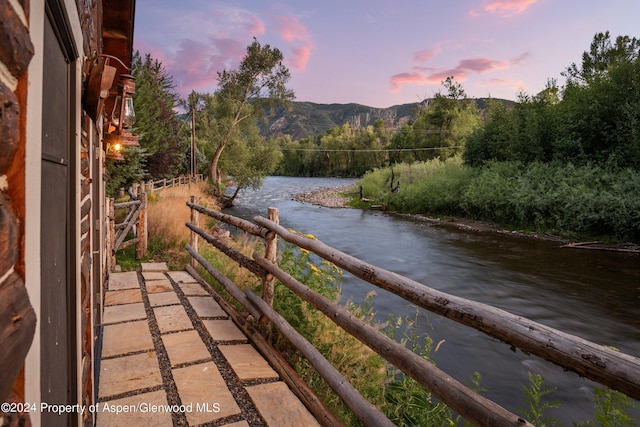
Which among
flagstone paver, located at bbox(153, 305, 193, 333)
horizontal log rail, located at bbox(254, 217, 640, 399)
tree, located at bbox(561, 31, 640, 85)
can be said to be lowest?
flagstone paver, located at bbox(153, 305, 193, 333)

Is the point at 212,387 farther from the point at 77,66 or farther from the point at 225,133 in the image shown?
the point at 225,133

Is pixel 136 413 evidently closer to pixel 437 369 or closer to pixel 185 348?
pixel 185 348

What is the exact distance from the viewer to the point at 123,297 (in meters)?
4.62

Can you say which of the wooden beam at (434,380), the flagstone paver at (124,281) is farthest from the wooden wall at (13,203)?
the flagstone paver at (124,281)

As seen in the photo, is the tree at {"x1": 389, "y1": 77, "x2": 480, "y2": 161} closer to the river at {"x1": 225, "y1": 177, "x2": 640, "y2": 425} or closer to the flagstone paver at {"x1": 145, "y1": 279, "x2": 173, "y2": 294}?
the river at {"x1": 225, "y1": 177, "x2": 640, "y2": 425}

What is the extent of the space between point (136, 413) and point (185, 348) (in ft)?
3.00

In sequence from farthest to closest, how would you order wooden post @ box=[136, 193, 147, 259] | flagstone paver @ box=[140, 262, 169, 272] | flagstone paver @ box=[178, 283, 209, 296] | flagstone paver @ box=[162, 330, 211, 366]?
1. wooden post @ box=[136, 193, 147, 259]
2. flagstone paver @ box=[140, 262, 169, 272]
3. flagstone paver @ box=[178, 283, 209, 296]
4. flagstone paver @ box=[162, 330, 211, 366]

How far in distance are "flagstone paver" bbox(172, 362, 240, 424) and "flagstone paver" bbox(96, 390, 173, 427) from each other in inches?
5.8

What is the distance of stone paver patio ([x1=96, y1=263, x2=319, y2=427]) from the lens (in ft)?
7.89

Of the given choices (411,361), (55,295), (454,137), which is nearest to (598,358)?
(411,361)

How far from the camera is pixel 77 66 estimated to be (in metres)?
1.65

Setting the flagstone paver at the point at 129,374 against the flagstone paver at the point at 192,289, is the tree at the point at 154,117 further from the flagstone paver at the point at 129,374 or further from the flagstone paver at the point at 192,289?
the flagstone paver at the point at 129,374

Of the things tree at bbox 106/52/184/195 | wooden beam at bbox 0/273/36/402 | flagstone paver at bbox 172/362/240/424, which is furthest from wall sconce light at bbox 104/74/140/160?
tree at bbox 106/52/184/195

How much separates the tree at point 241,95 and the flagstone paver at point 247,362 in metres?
23.7
